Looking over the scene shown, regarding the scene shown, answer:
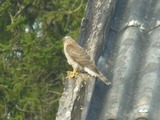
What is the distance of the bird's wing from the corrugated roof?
4.5 inches

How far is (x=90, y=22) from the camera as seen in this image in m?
3.98

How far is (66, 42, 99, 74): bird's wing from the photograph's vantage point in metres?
3.92

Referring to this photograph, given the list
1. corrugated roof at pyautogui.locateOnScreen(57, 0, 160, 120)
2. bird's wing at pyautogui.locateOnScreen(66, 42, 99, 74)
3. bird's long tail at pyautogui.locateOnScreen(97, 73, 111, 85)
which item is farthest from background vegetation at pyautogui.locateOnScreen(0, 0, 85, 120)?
bird's long tail at pyautogui.locateOnScreen(97, 73, 111, 85)

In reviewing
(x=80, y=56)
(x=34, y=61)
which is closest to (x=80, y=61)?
(x=80, y=56)

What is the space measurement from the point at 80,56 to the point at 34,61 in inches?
168

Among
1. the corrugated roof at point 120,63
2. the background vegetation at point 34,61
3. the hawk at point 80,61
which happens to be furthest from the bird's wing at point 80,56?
the background vegetation at point 34,61

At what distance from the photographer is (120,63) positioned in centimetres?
360

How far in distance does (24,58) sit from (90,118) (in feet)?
18.2

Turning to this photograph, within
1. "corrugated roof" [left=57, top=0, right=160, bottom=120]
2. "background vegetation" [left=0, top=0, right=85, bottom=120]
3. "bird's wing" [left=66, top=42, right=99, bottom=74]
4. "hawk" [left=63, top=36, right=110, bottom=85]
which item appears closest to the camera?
"corrugated roof" [left=57, top=0, right=160, bottom=120]

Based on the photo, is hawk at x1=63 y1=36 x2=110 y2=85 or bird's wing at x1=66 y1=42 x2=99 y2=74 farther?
bird's wing at x1=66 y1=42 x2=99 y2=74

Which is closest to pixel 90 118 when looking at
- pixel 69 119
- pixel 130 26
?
pixel 69 119

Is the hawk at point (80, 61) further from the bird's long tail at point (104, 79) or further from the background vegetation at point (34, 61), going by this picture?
the background vegetation at point (34, 61)

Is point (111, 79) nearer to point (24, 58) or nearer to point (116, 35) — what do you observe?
point (116, 35)

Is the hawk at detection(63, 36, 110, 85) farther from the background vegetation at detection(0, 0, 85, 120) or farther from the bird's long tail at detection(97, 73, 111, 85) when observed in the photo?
the background vegetation at detection(0, 0, 85, 120)
